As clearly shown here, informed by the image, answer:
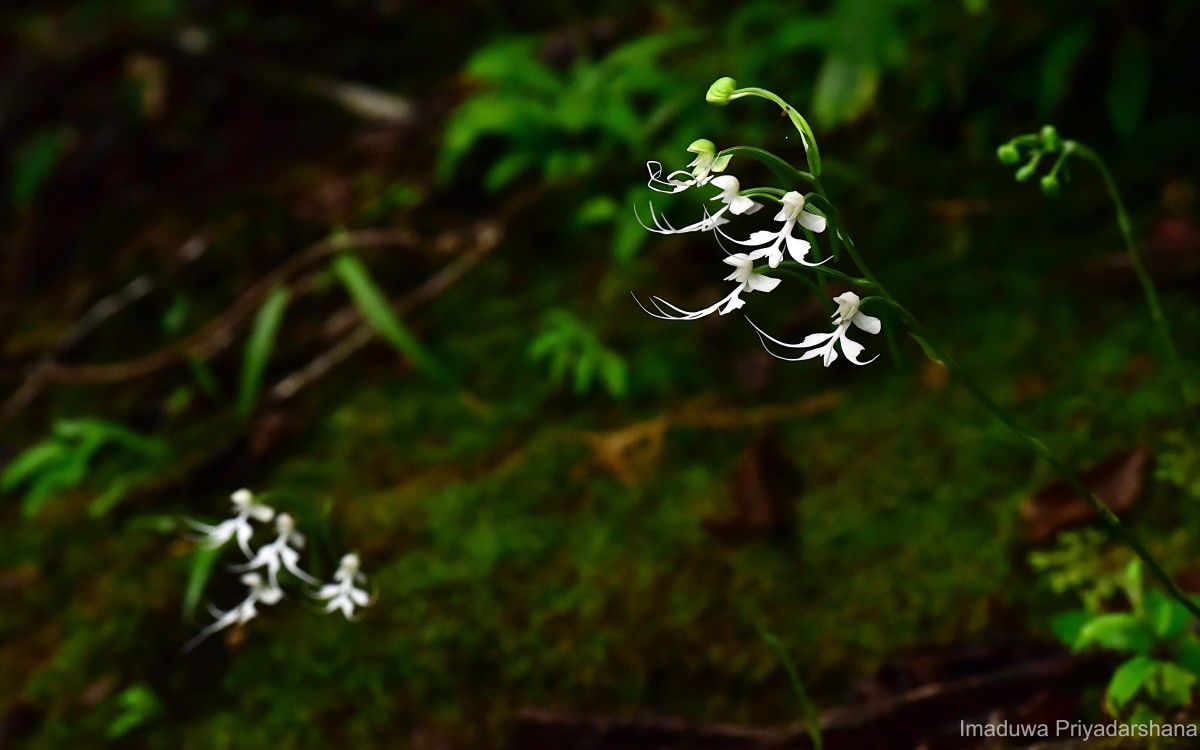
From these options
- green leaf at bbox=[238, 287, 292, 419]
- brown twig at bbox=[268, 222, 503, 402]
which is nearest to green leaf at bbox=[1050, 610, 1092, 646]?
brown twig at bbox=[268, 222, 503, 402]

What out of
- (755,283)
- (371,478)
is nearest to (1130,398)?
(755,283)

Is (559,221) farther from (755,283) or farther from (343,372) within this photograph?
(755,283)

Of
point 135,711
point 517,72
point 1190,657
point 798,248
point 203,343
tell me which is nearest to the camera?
point 798,248

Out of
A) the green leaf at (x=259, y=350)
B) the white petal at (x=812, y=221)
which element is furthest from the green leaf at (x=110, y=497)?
the white petal at (x=812, y=221)

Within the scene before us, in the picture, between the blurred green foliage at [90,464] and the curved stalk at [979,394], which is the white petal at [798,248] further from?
the blurred green foliage at [90,464]

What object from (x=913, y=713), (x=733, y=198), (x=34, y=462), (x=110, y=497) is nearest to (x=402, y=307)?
(x=110, y=497)

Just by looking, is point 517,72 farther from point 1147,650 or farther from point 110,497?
point 1147,650

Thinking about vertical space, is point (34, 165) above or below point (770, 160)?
below
